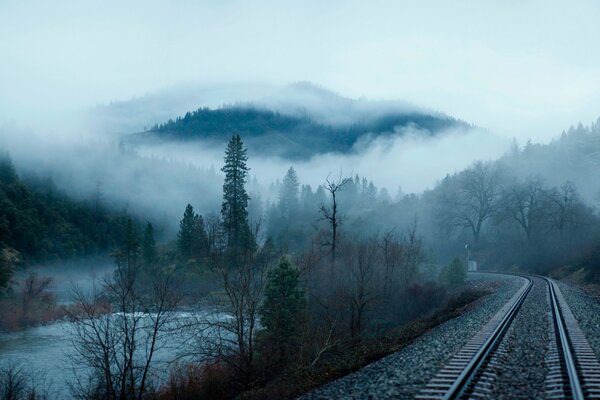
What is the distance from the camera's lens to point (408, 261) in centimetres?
4528

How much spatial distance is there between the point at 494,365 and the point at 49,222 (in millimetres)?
116189

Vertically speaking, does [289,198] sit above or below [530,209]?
above

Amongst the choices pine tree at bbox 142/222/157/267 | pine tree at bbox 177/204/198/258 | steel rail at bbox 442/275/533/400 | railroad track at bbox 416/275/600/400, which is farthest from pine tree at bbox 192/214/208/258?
pine tree at bbox 142/222/157/267

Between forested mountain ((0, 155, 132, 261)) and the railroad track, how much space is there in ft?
256

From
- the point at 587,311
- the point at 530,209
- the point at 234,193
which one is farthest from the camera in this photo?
the point at 530,209

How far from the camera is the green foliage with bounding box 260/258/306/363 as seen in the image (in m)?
21.9

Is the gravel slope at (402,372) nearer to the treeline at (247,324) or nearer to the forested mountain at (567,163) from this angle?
the treeline at (247,324)

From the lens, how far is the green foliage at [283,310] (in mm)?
21911

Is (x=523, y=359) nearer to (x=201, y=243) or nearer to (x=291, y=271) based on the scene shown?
(x=291, y=271)

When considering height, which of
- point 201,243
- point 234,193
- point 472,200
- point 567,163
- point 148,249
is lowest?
point 201,243

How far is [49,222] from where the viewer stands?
109750 mm

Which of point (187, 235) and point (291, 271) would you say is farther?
point (187, 235)

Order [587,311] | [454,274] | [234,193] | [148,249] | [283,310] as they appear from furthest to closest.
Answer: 1. [148,249]
2. [234,193]
3. [454,274]
4. [283,310]
5. [587,311]

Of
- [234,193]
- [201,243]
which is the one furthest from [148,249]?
[201,243]
